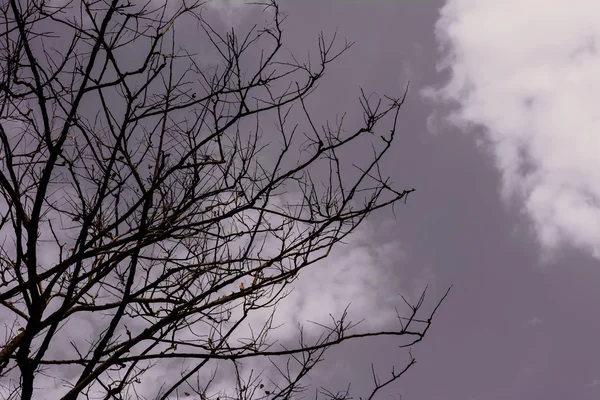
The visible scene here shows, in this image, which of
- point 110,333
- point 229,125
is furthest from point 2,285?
point 229,125

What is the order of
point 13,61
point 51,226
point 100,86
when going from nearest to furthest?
1. point 100,86
2. point 13,61
3. point 51,226

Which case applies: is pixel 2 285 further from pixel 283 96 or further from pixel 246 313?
pixel 283 96

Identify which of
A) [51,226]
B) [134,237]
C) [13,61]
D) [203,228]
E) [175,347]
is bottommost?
[175,347]

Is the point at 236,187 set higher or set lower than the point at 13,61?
lower

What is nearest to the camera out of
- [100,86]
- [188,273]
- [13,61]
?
[100,86]

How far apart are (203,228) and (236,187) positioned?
45 centimetres

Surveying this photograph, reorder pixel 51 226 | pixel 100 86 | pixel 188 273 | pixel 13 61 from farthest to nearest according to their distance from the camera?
1. pixel 188 273
2. pixel 51 226
3. pixel 13 61
4. pixel 100 86

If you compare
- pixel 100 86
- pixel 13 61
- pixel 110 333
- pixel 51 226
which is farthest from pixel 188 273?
pixel 13 61

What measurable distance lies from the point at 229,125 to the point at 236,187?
69 cm

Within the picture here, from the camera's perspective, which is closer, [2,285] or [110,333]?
[110,333]

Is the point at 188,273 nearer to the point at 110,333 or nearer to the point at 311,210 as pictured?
the point at 110,333

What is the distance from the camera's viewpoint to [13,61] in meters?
3.57

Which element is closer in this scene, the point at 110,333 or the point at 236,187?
the point at 110,333

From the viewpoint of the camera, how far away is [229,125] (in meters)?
3.54
